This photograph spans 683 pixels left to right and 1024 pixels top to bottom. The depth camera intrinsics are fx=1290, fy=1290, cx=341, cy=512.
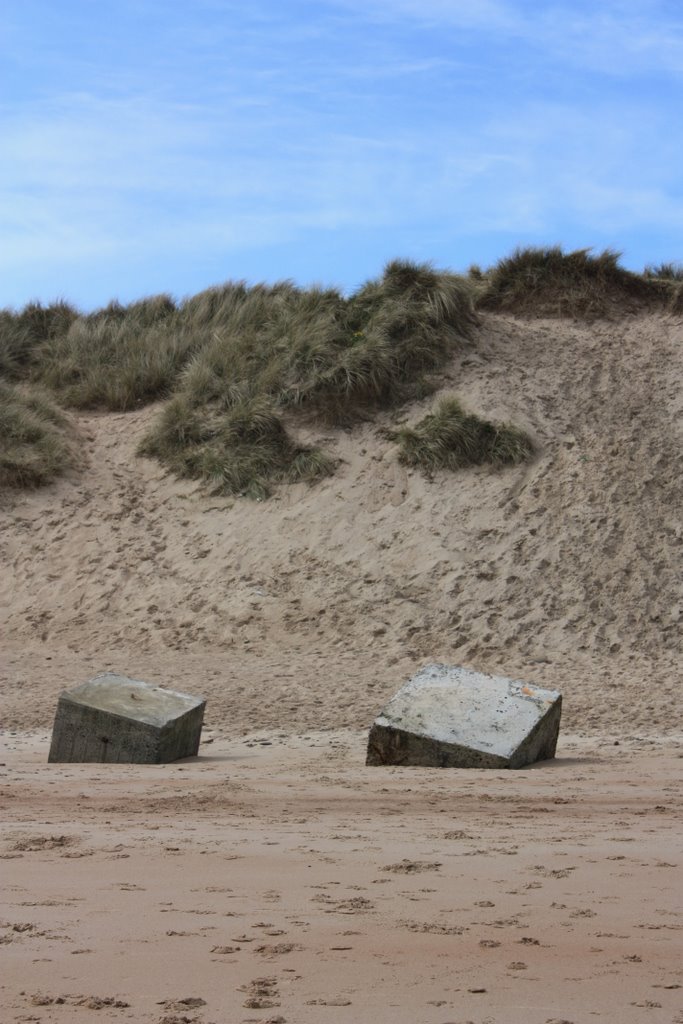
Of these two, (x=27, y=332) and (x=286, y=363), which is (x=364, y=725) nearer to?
(x=286, y=363)

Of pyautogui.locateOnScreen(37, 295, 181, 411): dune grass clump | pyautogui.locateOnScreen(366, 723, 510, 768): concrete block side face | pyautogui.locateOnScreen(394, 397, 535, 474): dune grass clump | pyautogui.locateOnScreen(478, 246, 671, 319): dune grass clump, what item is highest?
pyautogui.locateOnScreen(478, 246, 671, 319): dune grass clump

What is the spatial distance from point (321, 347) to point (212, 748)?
28.1 feet

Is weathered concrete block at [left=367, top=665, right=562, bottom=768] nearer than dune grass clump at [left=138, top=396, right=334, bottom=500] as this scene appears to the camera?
Yes

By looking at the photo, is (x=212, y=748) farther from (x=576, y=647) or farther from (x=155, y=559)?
(x=155, y=559)

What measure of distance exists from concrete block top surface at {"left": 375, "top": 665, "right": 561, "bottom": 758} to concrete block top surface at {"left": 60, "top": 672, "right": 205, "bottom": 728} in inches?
54.3

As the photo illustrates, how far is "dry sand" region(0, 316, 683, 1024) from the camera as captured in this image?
3512 millimetres

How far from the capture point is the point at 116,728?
8.07 meters

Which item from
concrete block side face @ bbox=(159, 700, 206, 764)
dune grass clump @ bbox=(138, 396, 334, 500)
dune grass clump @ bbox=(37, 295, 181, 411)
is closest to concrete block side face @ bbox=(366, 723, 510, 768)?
concrete block side face @ bbox=(159, 700, 206, 764)

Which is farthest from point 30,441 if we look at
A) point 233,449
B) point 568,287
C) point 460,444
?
point 568,287

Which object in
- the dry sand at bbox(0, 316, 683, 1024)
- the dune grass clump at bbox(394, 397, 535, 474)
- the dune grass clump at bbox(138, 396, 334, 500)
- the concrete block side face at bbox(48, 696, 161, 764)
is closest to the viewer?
the dry sand at bbox(0, 316, 683, 1024)

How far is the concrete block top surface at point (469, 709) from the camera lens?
309 inches

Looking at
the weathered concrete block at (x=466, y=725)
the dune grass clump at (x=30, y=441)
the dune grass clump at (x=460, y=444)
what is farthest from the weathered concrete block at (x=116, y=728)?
the dune grass clump at (x=30, y=441)

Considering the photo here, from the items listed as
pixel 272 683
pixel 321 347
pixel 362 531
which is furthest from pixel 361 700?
pixel 321 347

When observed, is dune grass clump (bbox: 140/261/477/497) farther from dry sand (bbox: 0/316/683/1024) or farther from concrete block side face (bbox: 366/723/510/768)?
concrete block side face (bbox: 366/723/510/768)
